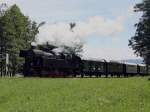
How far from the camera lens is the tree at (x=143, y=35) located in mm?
100438

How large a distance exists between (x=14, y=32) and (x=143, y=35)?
87.6 feet

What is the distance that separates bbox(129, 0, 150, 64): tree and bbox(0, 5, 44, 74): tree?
22.2m

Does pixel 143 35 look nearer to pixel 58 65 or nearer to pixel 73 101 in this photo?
pixel 58 65

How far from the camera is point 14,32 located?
103 meters

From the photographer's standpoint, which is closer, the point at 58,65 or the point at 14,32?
the point at 58,65

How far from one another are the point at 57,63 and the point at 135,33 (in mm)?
48242

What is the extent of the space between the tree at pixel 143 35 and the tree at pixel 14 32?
22.2m

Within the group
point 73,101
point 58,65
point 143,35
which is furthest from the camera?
point 143,35

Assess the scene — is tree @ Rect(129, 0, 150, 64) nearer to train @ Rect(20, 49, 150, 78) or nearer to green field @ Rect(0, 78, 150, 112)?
train @ Rect(20, 49, 150, 78)

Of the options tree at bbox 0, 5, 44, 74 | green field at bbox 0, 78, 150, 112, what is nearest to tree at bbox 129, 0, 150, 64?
tree at bbox 0, 5, 44, 74

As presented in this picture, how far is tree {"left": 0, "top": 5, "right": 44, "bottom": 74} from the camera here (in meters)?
102

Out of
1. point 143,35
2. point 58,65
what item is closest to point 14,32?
point 143,35

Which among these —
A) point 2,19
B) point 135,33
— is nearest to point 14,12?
point 2,19

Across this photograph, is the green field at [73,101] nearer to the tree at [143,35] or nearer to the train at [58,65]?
the train at [58,65]
